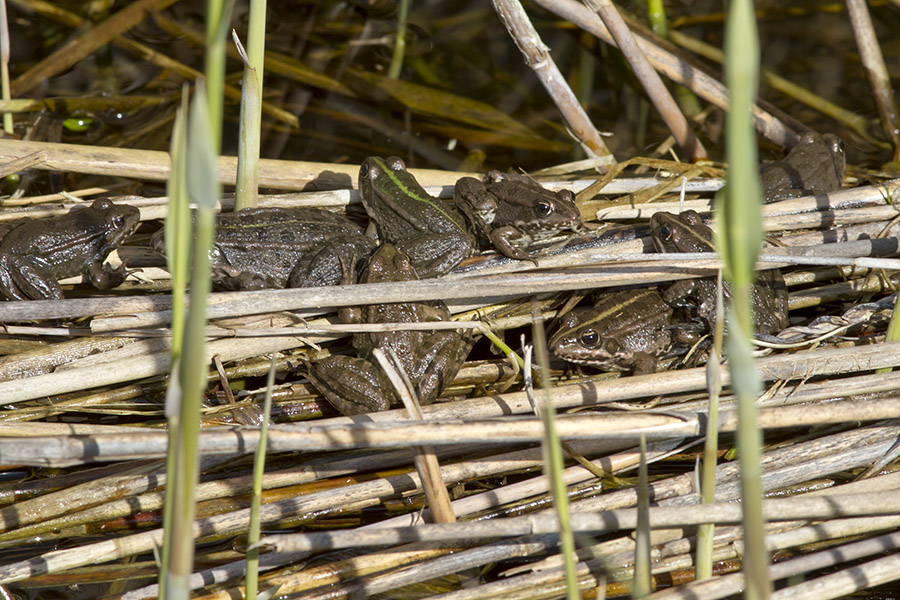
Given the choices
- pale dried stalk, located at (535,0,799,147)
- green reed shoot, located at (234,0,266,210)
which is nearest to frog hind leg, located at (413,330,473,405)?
green reed shoot, located at (234,0,266,210)

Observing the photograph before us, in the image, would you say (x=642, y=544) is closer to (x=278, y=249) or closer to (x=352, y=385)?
(x=352, y=385)

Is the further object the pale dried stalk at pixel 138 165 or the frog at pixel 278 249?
the pale dried stalk at pixel 138 165

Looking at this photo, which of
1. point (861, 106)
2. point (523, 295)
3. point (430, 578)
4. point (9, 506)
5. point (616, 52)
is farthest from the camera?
point (616, 52)

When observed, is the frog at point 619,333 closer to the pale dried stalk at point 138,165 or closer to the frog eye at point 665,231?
the frog eye at point 665,231

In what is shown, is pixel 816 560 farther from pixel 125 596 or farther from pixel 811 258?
pixel 125 596

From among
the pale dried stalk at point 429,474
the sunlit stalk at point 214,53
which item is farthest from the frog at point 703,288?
the sunlit stalk at point 214,53

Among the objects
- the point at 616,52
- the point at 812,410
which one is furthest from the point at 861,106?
the point at 812,410
